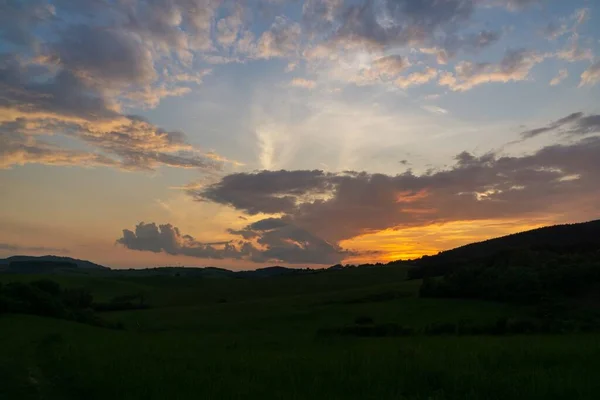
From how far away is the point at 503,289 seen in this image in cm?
6662

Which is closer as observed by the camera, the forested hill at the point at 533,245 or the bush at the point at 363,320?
the bush at the point at 363,320

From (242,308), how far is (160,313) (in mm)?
14542

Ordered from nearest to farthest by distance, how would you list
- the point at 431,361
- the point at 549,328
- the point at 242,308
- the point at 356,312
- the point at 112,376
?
the point at 112,376 → the point at 431,361 → the point at 549,328 → the point at 356,312 → the point at 242,308

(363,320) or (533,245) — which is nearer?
(363,320)

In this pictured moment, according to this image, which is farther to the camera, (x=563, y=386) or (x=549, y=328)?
(x=549, y=328)

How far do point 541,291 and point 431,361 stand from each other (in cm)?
5181

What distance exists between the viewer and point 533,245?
101312 millimetres

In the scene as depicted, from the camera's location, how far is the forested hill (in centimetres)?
9072

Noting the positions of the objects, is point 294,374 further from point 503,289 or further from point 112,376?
point 503,289

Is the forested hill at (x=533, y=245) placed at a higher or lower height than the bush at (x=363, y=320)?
higher

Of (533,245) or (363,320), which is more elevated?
(533,245)

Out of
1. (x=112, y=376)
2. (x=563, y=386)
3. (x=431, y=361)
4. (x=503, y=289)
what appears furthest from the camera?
(x=503, y=289)

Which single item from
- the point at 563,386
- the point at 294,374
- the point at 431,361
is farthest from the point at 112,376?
the point at 563,386

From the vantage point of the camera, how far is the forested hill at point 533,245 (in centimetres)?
9072
